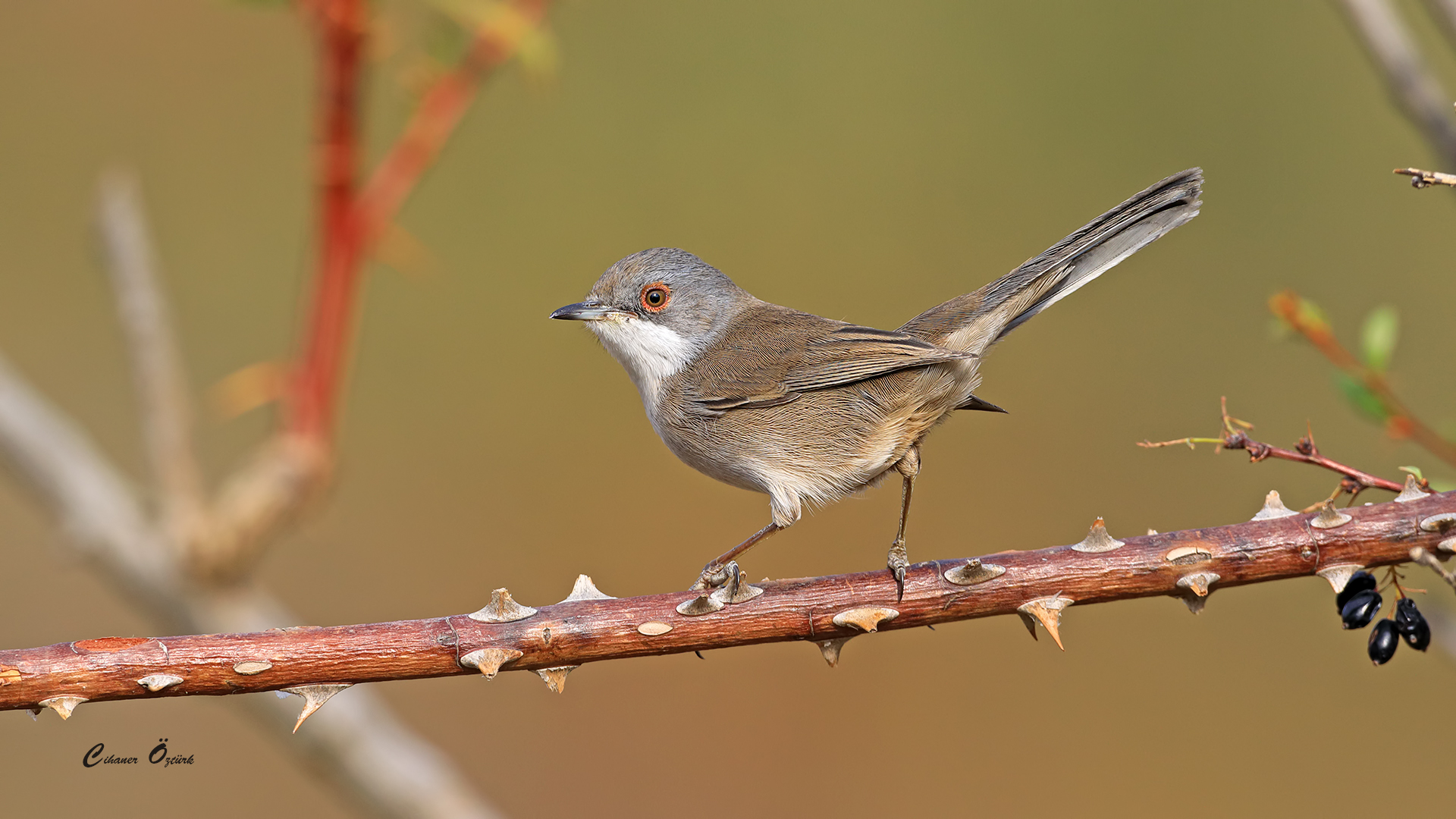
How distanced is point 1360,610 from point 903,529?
1195mm

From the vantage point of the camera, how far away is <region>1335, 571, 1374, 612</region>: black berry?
75.0 inches

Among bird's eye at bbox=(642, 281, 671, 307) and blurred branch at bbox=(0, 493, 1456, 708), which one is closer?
blurred branch at bbox=(0, 493, 1456, 708)

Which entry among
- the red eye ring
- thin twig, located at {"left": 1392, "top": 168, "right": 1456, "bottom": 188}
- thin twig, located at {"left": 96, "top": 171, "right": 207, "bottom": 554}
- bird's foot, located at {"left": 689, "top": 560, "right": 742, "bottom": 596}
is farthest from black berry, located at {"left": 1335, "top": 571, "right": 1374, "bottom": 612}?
thin twig, located at {"left": 96, "top": 171, "right": 207, "bottom": 554}

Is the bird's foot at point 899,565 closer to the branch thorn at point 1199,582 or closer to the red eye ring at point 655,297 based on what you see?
the branch thorn at point 1199,582

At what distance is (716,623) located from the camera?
209 cm

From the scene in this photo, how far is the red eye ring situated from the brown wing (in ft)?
0.79

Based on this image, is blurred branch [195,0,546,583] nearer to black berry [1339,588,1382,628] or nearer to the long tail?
the long tail

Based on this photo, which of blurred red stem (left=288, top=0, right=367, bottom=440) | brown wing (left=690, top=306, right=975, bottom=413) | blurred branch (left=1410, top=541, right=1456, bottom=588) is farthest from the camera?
brown wing (left=690, top=306, right=975, bottom=413)

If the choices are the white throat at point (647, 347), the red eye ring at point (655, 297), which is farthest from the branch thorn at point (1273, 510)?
the red eye ring at point (655, 297)

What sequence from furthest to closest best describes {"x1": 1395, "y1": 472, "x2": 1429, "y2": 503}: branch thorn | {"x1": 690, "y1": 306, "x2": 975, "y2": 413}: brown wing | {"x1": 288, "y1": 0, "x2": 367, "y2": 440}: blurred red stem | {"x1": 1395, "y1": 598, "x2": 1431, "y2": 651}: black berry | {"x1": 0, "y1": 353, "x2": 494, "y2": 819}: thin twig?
{"x1": 0, "y1": 353, "x2": 494, "y2": 819}: thin twig
{"x1": 690, "y1": 306, "x2": 975, "y2": 413}: brown wing
{"x1": 288, "y1": 0, "x2": 367, "y2": 440}: blurred red stem
{"x1": 1395, "y1": 472, "x2": 1429, "y2": 503}: branch thorn
{"x1": 1395, "y1": 598, "x2": 1431, "y2": 651}: black berry

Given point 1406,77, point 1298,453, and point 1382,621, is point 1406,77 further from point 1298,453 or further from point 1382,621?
point 1382,621

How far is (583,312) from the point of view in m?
3.35

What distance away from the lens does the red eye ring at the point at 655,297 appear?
3555 millimetres

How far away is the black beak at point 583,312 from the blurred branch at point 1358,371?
1982 mm
